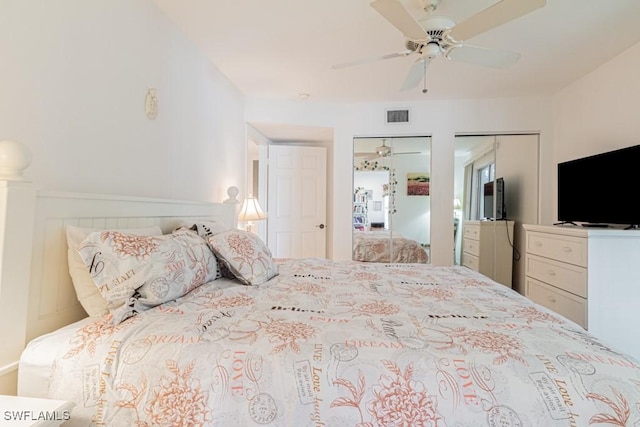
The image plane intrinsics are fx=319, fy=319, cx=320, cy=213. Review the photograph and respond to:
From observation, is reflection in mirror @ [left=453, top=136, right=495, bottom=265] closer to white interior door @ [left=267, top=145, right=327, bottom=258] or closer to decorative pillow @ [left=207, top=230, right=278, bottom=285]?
white interior door @ [left=267, top=145, right=327, bottom=258]

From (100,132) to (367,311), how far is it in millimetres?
1553

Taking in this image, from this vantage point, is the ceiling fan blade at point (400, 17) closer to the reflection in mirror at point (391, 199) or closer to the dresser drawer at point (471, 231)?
the reflection in mirror at point (391, 199)

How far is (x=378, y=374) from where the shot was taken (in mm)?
865

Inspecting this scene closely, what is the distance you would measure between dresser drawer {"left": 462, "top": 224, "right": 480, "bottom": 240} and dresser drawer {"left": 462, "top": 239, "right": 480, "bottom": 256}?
0.05 metres

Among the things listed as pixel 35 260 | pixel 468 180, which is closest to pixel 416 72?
pixel 468 180

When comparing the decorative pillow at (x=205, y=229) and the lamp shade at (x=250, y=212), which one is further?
the lamp shade at (x=250, y=212)

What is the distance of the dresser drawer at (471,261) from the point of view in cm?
380

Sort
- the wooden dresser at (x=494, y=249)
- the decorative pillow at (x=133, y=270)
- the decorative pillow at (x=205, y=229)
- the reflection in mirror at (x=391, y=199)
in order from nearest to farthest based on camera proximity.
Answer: the decorative pillow at (x=133, y=270)
the decorative pillow at (x=205, y=229)
the wooden dresser at (x=494, y=249)
the reflection in mirror at (x=391, y=199)

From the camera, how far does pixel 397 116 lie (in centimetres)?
389

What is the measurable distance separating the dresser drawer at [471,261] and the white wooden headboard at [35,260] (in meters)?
3.66

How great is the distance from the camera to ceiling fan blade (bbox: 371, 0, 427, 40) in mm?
1497

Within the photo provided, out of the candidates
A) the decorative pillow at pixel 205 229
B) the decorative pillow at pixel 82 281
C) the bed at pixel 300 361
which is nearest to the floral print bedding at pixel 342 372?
the bed at pixel 300 361

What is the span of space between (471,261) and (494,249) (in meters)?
0.29

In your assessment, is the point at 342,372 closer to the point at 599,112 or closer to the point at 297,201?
the point at 599,112
